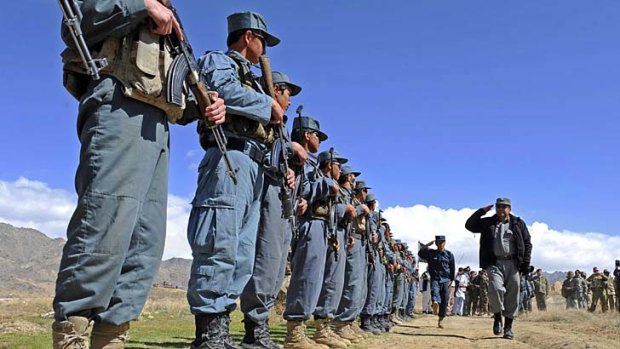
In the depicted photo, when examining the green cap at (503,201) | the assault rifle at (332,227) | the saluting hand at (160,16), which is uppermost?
the green cap at (503,201)

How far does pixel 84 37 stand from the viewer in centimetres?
269

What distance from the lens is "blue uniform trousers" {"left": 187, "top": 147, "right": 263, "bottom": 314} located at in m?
3.68

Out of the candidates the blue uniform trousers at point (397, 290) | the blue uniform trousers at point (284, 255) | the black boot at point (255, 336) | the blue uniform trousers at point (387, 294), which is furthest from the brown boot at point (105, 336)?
the blue uniform trousers at point (397, 290)

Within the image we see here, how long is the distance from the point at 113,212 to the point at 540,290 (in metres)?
34.4

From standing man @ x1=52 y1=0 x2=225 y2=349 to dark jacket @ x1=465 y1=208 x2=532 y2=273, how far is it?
787cm

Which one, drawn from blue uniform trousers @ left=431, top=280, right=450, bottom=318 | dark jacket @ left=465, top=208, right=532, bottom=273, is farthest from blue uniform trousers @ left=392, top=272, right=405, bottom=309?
dark jacket @ left=465, top=208, right=532, bottom=273

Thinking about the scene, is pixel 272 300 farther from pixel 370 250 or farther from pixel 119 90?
pixel 370 250

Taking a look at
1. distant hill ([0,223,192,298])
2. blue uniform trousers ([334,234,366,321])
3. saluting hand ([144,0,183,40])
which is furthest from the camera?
→ distant hill ([0,223,192,298])

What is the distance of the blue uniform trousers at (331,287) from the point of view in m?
6.75

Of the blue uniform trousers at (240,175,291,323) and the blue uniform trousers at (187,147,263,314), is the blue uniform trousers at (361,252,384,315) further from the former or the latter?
the blue uniform trousers at (187,147,263,314)

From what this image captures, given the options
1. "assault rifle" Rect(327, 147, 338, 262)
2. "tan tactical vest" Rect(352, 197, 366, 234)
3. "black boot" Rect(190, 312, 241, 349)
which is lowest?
"black boot" Rect(190, 312, 241, 349)

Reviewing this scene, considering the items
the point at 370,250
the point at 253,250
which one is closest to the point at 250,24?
the point at 253,250

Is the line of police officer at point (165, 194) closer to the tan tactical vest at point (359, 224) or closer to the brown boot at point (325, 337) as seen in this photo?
the brown boot at point (325, 337)

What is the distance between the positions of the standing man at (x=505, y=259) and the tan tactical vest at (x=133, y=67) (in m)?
7.95
